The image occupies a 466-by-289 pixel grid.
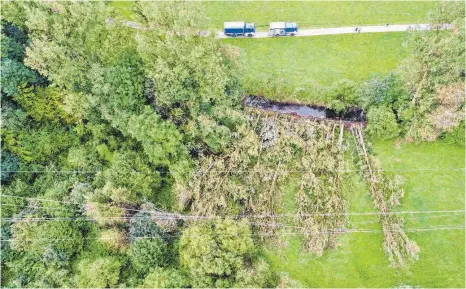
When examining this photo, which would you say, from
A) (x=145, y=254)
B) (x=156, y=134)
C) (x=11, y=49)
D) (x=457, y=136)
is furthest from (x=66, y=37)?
(x=457, y=136)

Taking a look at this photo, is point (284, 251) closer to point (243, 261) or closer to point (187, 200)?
point (243, 261)

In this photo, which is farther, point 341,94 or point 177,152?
point 341,94

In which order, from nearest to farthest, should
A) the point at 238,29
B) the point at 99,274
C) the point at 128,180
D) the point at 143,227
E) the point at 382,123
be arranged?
the point at 99,274 < the point at 143,227 < the point at 382,123 < the point at 128,180 < the point at 238,29

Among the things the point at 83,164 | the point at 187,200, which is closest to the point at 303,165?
the point at 187,200

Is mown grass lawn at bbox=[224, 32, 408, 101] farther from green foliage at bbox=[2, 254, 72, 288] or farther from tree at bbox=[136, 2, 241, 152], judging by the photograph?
green foliage at bbox=[2, 254, 72, 288]

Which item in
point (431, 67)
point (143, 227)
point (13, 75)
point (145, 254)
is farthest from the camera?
point (13, 75)

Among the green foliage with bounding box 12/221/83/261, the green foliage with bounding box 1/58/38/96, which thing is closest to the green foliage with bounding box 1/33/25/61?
the green foliage with bounding box 1/58/38/96

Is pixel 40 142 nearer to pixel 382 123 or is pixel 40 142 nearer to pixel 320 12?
pixel 320 12
